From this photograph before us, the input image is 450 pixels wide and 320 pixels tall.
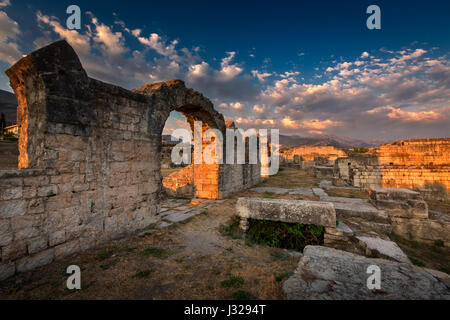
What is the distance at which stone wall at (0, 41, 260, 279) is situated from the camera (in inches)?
112

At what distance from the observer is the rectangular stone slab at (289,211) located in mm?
4152

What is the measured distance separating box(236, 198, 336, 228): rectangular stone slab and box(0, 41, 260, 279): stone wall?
270 centimetres

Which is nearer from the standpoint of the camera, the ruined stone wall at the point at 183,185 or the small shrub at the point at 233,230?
the small shrub at the point at 233,230

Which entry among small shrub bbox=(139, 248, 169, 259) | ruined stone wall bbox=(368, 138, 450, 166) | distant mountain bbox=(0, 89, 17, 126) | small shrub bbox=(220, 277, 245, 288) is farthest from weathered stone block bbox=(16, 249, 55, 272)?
distant mountain bbox=(0, 89, 17, 126)

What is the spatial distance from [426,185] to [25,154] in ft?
50.4

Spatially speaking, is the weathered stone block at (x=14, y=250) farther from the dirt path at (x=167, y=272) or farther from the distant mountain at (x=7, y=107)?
the distant mountain at (x=7, y=107)

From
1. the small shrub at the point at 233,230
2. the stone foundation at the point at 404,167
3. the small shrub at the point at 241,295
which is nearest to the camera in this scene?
the small shrub at the point at 241,295

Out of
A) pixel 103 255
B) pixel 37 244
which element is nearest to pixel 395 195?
pixel 103 255

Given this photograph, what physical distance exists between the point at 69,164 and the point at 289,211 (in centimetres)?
468

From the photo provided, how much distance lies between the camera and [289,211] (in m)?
4.38

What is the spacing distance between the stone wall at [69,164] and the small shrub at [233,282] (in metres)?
2.90

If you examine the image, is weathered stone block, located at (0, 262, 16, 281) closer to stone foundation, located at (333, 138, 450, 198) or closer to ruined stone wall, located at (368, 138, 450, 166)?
stone foundation, located at (333, 138, 450, 198)

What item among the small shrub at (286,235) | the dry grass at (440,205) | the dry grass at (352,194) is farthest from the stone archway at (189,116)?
the dry grass at (440,205)

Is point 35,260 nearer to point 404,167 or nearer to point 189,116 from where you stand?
point 189,116
